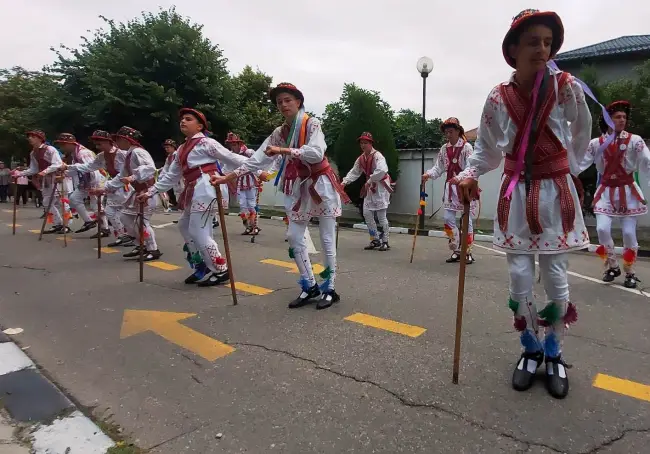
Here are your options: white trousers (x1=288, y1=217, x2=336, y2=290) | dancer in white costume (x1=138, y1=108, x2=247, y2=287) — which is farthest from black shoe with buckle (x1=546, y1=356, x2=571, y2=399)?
dancer in white costume (x1=138, y1=108, x2=247, y2=287)

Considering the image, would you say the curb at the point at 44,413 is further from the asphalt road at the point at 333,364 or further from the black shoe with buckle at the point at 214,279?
the black shoe with buckle at the point at 214,279

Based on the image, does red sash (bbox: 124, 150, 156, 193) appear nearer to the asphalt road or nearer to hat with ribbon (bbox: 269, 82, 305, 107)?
the asphalt road

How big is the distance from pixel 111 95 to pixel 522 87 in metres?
17.4

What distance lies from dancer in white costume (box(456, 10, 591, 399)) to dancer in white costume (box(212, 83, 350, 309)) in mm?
1857

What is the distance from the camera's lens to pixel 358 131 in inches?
516

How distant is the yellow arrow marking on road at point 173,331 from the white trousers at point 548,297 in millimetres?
2082

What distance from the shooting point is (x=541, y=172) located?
Answer: 109 inches

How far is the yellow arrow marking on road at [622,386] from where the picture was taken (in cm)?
283

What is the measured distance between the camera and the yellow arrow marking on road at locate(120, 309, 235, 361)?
3692 mm

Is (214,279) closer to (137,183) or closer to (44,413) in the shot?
(137,183)

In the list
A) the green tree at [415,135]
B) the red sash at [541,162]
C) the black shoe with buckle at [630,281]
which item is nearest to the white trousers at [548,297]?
the red sash at [541,162]

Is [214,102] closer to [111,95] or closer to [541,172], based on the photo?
[111,95]

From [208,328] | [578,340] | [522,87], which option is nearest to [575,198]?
[522,87]

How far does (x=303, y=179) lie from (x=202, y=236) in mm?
1603
